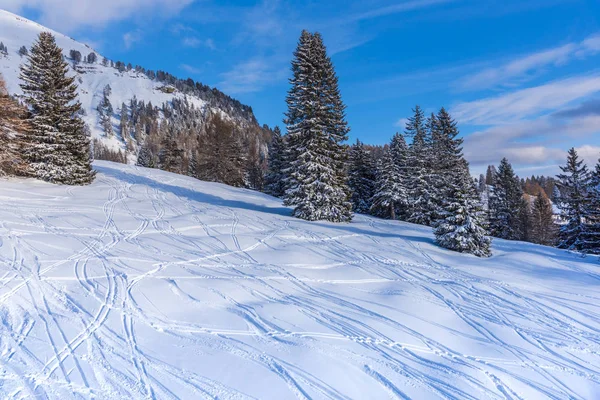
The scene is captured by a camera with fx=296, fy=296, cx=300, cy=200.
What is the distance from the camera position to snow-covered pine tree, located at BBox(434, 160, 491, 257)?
11359 millimetres

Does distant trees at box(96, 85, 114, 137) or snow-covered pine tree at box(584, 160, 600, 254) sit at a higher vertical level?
distant trees at box(96, 85, 114, 137)

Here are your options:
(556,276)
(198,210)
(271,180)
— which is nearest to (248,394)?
(556,276)

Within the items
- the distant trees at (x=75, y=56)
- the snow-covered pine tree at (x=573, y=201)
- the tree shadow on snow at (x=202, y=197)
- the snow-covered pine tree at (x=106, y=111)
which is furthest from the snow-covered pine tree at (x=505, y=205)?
the distant trees at (x=75, y=56)

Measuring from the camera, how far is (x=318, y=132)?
16500mm

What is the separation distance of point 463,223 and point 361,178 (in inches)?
783

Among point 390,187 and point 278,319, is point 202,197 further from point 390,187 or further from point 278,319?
point 278,319

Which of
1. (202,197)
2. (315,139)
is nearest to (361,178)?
(315,139)

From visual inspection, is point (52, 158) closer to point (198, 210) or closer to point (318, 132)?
point (198, 210)

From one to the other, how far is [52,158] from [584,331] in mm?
24623

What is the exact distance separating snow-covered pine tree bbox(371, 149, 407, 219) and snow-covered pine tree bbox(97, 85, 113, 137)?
142m

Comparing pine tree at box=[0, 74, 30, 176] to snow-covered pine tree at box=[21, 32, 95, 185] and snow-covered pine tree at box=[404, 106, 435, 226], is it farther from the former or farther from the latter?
snow-covered pine tree at box=[404, 106, 435, 226]

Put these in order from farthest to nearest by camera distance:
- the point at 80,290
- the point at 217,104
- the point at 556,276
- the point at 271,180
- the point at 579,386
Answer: the point at 217,104 < the point at 271,180 < the point at 556,276 < the point at 80,290 < the point at 579,386

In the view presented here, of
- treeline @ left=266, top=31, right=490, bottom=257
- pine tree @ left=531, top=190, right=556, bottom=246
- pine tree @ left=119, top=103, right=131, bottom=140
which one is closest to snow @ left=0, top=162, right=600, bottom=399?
treeline @ left=266, top=31, right=490, bottom=257

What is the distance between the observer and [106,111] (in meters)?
→ 148
